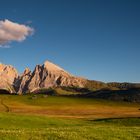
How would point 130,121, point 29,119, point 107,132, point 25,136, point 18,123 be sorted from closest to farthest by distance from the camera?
point 25,136 < point 107,132 < point 18,123 < point 29,119 < point 130,121

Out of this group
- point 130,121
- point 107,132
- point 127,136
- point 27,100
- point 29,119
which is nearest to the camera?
point 127,136

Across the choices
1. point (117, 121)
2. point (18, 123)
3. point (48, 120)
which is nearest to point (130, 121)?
point (117, 121)

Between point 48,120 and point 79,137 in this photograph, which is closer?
point 79,137

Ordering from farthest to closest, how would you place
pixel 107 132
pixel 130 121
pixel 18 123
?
pixel 130 121 < pixel 18 123 < pixel 107 132

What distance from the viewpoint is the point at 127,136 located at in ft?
107

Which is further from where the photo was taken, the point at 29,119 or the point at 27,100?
the point at 27,100

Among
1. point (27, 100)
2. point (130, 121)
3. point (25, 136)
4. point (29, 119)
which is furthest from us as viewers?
point (27, 100)

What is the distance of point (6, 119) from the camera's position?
5944cm

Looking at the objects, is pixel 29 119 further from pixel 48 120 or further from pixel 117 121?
pixel 117 121

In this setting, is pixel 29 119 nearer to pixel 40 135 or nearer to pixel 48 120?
pixel 48 120

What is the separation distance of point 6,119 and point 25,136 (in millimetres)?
31735

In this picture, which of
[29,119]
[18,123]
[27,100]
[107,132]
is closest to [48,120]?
[29,119]

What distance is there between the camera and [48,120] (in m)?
65.5

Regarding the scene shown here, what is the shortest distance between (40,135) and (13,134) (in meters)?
2.26
